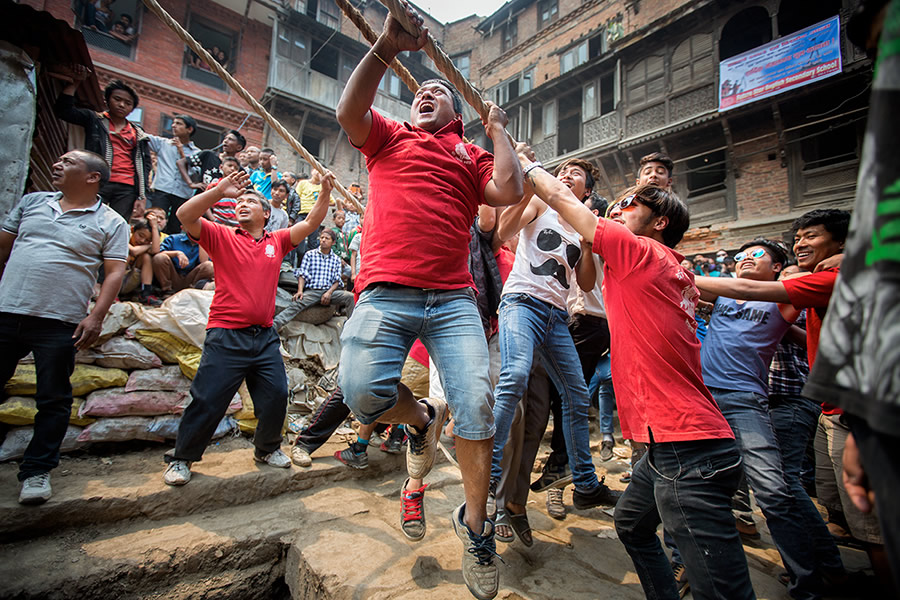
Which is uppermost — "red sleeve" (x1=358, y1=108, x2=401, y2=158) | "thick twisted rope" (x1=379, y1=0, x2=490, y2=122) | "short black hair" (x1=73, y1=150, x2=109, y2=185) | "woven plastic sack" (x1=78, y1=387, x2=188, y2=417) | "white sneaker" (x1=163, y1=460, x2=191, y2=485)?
"thick twisted rope" (x1=379, y1=0, x2=490, y2=122)

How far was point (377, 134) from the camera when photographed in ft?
6.71

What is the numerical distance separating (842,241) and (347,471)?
4022 millimetres

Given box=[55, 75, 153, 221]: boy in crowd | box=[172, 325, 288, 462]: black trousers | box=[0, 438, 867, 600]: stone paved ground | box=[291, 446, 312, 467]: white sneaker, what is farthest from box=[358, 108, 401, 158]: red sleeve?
box=[55, 75, 153, 221]: boy in crowd

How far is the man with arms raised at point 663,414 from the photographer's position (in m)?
1.56

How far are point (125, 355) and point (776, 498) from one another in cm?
504

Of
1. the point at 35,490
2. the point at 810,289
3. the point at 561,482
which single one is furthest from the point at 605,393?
the point at 35,490

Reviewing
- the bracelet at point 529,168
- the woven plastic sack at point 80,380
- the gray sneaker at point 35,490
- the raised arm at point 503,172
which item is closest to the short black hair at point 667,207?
the bracelet at point 529,168

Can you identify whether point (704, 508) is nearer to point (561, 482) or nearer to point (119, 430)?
point (561, 482)

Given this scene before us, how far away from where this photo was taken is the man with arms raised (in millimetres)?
1558

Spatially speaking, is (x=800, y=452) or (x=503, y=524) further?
(x=800, y=452)

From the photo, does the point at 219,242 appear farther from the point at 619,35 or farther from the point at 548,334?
the point at 619,35

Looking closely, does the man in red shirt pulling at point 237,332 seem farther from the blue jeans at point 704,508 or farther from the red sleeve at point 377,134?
the blue jeans at point 704,508

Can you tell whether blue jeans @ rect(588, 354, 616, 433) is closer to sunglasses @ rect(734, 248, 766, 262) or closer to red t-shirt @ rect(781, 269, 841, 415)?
sunglasses @ rect(734, 248, 766, 262)

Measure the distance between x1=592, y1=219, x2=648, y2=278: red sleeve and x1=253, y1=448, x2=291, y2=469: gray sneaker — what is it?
112 inches
